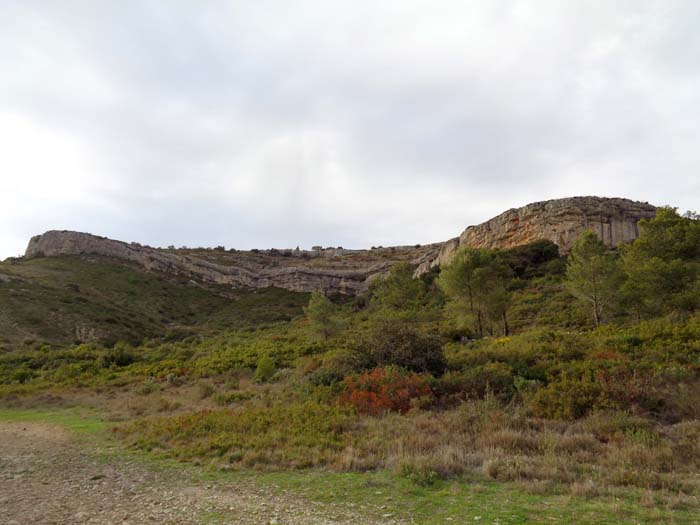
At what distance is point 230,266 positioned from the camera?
93.6 meters

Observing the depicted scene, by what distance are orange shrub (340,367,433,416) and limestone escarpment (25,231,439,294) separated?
6844 cm

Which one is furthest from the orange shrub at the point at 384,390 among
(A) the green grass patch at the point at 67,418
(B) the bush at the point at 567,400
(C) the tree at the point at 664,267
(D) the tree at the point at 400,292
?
(D) the tree at the point at 400,292

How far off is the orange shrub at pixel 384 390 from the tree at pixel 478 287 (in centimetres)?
1608

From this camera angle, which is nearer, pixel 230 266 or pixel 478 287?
pixel 478 287

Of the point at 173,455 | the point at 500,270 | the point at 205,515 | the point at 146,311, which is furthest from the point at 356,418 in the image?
the point at 146,311

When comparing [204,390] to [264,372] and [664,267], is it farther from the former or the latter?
[664,267]

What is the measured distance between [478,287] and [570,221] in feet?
124

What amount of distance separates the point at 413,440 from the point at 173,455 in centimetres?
513

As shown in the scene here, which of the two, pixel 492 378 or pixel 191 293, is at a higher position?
pixel 191 293

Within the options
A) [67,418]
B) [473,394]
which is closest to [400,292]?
[473,394]

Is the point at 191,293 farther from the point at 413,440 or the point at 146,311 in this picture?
the point at 413,440

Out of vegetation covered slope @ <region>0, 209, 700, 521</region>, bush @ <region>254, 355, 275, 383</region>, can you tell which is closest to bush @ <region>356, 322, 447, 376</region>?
vegetation covered slope @ <region>0, 209, 700, 521</region>

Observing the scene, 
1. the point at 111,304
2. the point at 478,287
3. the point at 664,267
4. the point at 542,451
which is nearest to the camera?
the point at 542,451

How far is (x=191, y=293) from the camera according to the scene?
74.4 m
